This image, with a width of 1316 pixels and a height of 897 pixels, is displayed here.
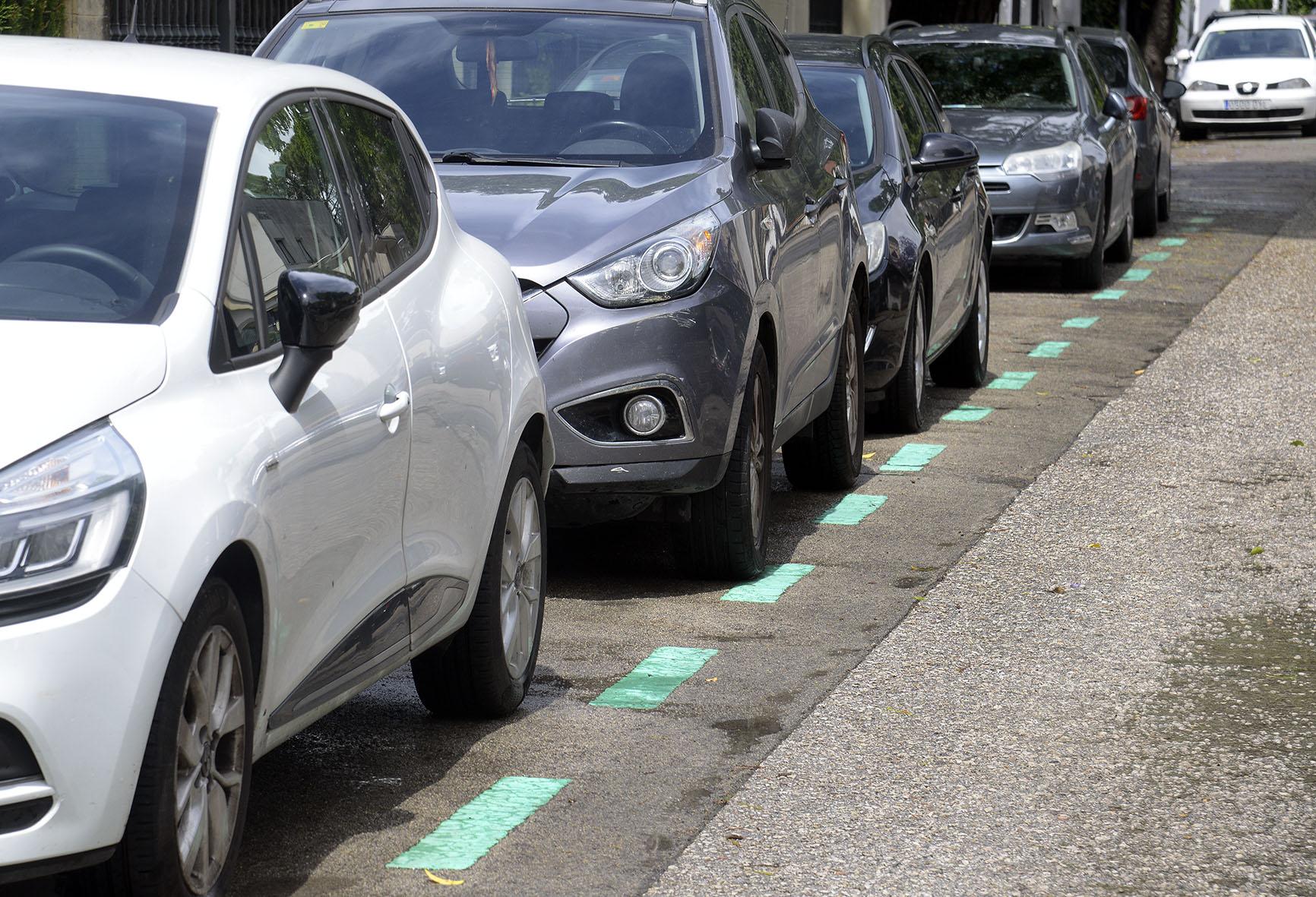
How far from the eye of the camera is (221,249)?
4223 millimetres

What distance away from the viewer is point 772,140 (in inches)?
298

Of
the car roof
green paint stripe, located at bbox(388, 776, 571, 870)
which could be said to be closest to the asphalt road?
green paint stripe, located at bbox(388, 776, 571, 870)

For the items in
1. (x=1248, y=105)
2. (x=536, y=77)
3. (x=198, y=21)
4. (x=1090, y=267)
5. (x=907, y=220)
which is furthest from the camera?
(x=1248, y=105)

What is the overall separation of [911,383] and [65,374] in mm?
7144

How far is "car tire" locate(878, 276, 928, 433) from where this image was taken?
10359 millimetres

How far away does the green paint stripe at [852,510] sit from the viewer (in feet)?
28.1

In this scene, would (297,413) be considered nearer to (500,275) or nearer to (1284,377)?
(500,275)

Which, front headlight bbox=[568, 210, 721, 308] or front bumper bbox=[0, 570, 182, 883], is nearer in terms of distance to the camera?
front bumper bbox=[0, 570, 182, 883]

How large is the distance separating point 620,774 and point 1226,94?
3113 centimetres

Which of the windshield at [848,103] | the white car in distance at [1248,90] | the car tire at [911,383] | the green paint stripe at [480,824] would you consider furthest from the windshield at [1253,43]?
the green paint stripe at [480,824]

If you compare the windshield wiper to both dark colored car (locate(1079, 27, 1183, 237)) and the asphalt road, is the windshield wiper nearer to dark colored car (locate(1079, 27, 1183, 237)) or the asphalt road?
the asphalt road

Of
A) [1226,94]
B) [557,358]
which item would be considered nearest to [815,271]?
[557,358]

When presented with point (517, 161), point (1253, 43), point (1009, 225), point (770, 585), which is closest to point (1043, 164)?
point (1009, 225)

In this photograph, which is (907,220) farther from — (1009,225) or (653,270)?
(1009,225)
